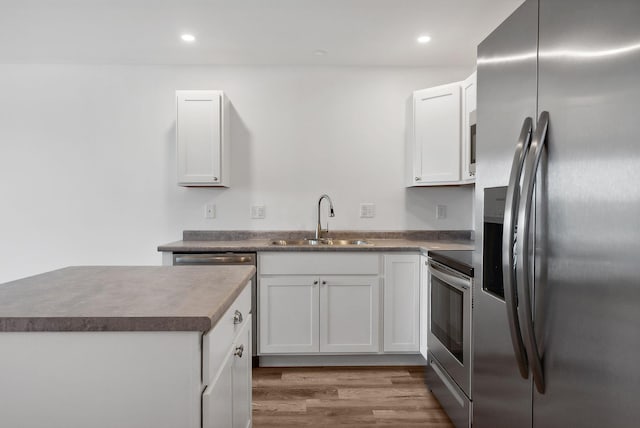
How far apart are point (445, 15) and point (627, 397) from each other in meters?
2.37

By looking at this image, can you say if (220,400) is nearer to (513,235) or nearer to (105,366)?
(105,366)

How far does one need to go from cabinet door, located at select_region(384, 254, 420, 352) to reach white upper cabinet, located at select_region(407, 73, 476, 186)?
2.31 ft

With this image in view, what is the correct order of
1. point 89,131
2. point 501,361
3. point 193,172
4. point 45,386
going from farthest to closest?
1. point 89,131
2. point 193,172
3. point 501,361
4. point 45,386

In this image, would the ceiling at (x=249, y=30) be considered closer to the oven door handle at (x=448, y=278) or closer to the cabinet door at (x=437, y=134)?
the cabinet door at (x=437, y=134)

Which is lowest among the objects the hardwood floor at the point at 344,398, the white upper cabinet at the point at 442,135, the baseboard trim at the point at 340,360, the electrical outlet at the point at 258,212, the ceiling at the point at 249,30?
the hardwood floor at the point at 344,398

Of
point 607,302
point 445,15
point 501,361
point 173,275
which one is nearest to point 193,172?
point 173,275

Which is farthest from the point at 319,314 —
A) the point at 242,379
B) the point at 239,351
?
the point at 239,351

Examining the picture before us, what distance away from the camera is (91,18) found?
8.18ft

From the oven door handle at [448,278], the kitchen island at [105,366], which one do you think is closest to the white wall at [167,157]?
the oven door handle at [448,278]

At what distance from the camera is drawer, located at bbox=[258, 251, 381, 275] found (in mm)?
2699

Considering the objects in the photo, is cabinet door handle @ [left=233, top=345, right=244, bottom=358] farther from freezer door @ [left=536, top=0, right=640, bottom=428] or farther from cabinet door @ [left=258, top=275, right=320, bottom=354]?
cabinet door @ [left=258, top=275, right=320, bottom=354]

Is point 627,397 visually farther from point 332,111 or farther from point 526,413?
point 332,111

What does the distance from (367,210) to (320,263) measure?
0.83 meters

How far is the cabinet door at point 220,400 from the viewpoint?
0.93 metres
